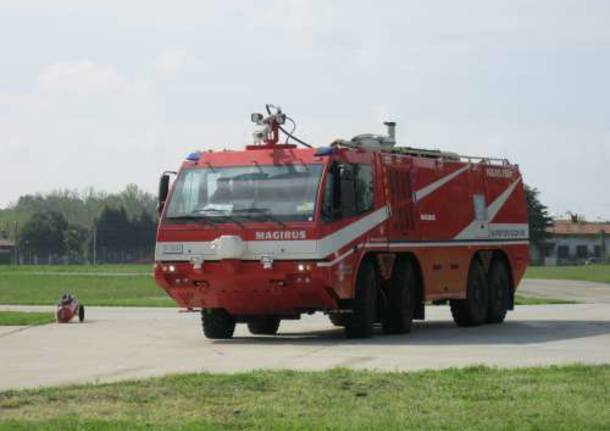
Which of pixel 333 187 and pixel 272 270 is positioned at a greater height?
pixel 333 187

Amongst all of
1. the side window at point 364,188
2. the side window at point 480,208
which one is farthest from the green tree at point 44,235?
the side window at point 364,188

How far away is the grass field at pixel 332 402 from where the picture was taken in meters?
10.3

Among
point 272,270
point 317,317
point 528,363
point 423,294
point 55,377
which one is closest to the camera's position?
point 55,377

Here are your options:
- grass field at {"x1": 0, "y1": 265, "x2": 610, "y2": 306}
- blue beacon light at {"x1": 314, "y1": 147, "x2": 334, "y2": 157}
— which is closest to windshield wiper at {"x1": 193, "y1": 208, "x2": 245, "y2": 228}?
blue beacon light at {"x1": 314, "y1": 147, "x2": 334, "y2": 157}

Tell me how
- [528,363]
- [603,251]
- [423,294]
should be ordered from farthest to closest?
[603,251]
[423,294]
[528,363]

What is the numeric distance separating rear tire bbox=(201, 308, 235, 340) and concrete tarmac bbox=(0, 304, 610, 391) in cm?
19

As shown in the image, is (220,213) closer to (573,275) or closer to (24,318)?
(24,318)

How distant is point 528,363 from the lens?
15.8 metres

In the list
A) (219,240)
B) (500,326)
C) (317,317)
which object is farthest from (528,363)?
(317,317)

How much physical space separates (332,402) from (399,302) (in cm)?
1038

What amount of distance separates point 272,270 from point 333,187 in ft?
5.18

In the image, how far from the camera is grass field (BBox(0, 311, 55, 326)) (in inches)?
1004

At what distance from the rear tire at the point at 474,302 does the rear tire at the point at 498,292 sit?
0.20 m

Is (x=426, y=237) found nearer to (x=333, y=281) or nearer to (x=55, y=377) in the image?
(x=333, y=281)
